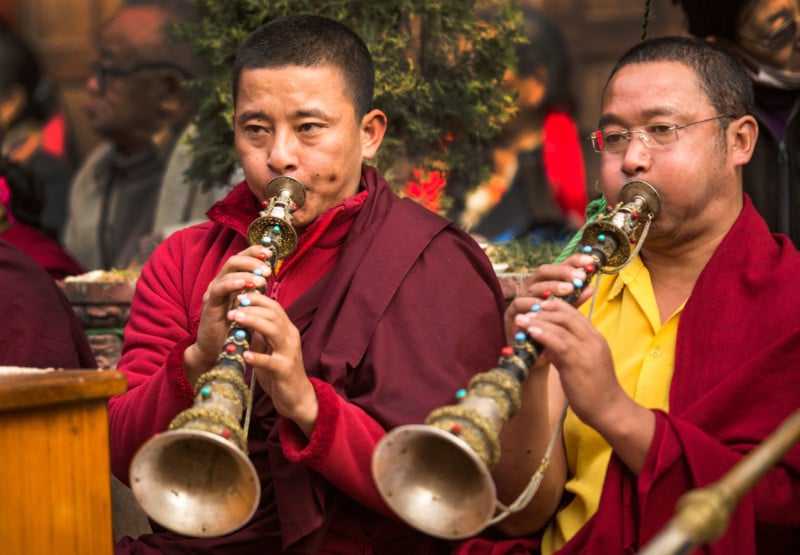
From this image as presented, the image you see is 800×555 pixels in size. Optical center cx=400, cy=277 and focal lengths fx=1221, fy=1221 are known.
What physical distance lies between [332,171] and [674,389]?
3.33 ft

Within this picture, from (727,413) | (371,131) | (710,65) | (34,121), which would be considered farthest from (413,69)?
(34,121)

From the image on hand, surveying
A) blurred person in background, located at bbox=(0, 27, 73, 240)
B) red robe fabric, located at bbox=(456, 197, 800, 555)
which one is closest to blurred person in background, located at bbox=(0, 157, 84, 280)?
red robe fabric, located at bbox=(456, 197, 800, 555)

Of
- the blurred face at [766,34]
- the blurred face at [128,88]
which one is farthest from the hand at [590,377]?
the blurred face at [128,88]

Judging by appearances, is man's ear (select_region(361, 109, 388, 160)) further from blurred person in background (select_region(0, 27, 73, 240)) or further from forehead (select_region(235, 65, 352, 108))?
blurred person in background (select_region(0, 27, 73, 240))

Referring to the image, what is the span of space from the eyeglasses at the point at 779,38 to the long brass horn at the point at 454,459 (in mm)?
2609

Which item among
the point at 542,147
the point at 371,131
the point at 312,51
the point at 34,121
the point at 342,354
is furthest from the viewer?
the point at 34,121

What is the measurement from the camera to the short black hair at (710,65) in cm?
285

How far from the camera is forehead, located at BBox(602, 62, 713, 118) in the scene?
9.17ft

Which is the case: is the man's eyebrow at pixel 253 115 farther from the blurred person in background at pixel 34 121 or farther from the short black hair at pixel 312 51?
the blurred person in background at pixel 34 121

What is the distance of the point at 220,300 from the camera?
2.64 m

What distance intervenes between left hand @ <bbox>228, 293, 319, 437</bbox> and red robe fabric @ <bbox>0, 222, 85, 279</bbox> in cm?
320

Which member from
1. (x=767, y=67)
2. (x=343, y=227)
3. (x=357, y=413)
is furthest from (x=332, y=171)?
(x=767, y=67)

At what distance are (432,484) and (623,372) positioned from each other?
2.31 ft

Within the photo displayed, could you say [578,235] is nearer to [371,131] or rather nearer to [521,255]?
[371,131]
